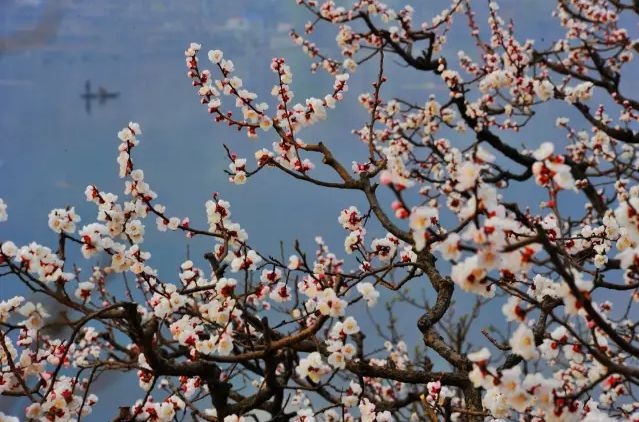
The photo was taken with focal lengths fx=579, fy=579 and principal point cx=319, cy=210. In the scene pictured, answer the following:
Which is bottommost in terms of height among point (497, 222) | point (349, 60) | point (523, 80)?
point (497, 222)

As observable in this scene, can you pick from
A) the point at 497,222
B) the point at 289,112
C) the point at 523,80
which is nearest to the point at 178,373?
the point at 497,222

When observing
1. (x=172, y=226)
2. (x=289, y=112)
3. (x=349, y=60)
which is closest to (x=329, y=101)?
(x=289, y=112)

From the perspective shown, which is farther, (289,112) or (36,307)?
(289,112)

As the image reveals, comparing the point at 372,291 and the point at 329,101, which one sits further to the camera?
the point at 329,101

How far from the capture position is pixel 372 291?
6.69 feet

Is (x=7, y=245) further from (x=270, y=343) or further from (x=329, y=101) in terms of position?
(x=329, y=101)

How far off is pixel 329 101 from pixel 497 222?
1.81 m

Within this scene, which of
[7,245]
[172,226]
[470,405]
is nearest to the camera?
[7,245]

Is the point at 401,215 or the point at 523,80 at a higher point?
the point at 523,80

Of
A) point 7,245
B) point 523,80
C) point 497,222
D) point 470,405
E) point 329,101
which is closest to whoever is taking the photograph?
point 497,222

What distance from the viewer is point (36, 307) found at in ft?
6.73

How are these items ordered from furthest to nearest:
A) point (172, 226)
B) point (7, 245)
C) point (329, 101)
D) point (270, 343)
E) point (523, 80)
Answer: point (523, 80) < point (329, 101) < point (172, 226) < point (7, 245) < point (270, 343)

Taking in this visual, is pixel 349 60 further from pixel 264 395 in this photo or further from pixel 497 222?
pixel 497 222

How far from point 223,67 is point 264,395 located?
1.63 metres
